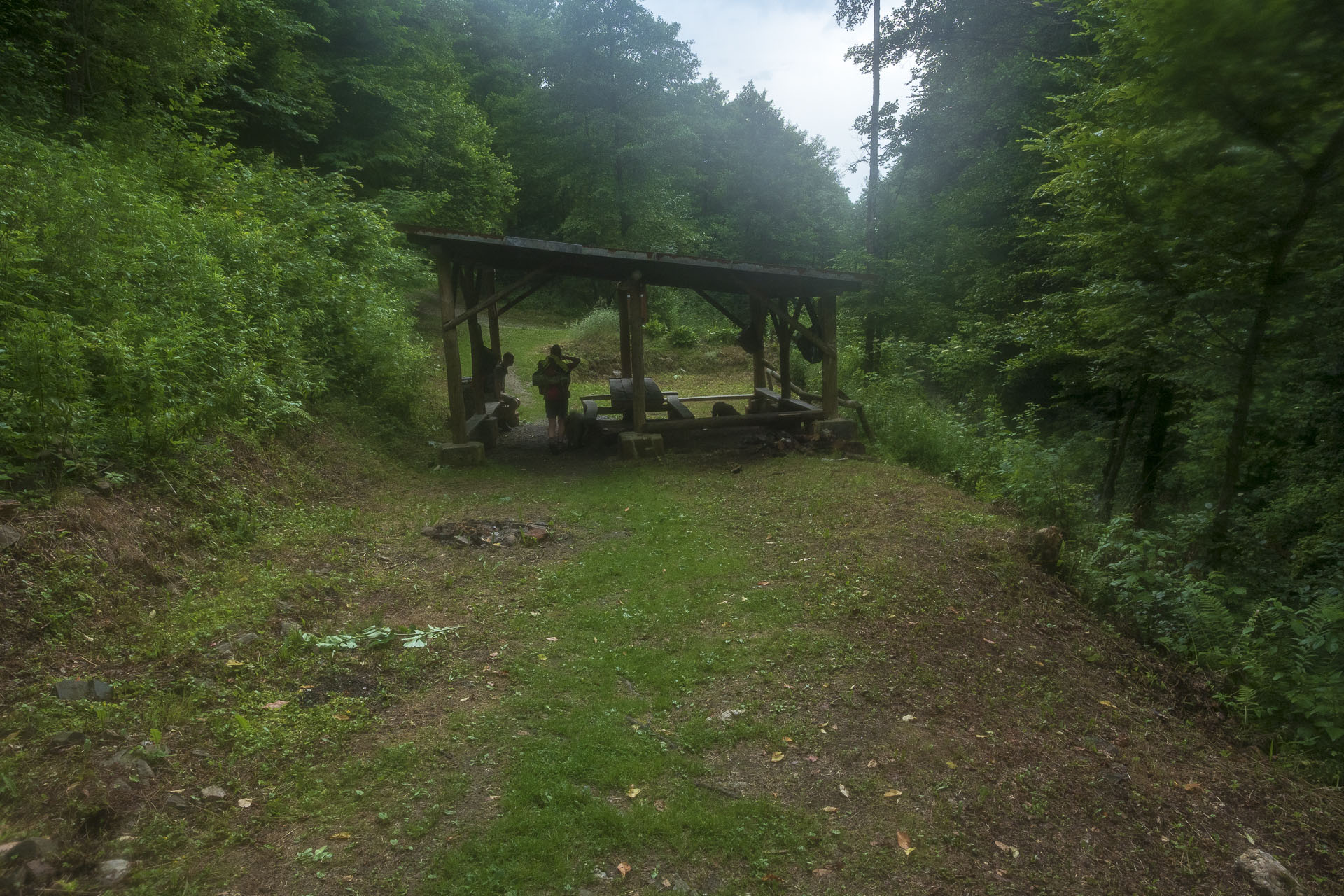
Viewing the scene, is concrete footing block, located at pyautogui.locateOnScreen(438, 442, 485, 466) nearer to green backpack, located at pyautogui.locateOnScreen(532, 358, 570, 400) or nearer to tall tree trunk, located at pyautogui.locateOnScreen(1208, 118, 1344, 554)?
green backpack, located at pyautogui.locateOnScreen(532, 358, 570, 400)

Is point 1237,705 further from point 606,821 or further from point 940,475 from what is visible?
point 940,475

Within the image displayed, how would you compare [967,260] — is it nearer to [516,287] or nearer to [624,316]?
[624,316]

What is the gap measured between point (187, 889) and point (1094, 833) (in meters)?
4.12

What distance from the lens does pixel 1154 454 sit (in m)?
11.4

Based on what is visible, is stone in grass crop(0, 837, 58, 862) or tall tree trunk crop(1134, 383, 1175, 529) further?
tall tree trunk crop(1134, 383, 1175, 529)

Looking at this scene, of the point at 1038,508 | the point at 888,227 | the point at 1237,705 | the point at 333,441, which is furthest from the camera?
the point at 888,227

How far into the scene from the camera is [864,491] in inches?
354

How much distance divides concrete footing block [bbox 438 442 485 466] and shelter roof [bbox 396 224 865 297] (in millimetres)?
2988

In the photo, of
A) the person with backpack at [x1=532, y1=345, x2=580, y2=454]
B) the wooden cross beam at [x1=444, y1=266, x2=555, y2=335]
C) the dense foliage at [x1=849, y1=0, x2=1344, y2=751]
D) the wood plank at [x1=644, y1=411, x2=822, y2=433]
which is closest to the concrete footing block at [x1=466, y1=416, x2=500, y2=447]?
the person with backpack at [x1=532, y1=345, x2=580, y2=454]

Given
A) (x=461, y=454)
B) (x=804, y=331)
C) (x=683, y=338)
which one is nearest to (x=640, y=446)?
(x=461, y=454)

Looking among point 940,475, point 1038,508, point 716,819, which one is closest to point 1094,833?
point 716,819

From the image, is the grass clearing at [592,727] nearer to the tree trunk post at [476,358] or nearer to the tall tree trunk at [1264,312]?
the tall tree trunk at [1264,312]

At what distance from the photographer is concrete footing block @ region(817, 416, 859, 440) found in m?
12.3

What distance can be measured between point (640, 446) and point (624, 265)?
2.94 metres
